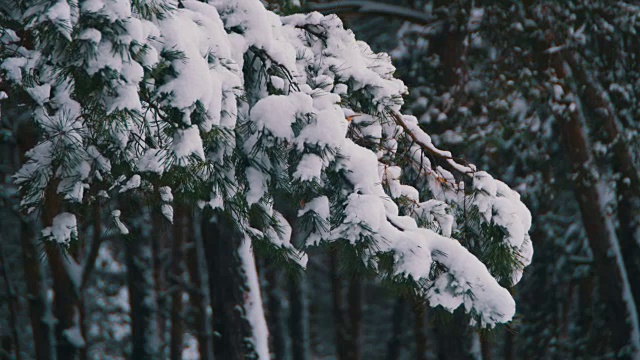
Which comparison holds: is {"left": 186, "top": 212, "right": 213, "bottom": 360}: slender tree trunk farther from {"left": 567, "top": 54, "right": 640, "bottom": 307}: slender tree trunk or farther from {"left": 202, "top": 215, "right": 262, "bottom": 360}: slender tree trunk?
{"left": 567, "top": 54, "right": 640, "bottom": 307}: slender tree trunk

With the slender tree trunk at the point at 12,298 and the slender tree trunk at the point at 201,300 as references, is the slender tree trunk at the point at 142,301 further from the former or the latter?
the slender tree trunk at the point at 201,300

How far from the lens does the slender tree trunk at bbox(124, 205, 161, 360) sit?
10906mm

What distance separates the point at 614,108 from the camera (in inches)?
392

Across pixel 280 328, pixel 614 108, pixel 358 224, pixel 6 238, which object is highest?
pixel 6 238

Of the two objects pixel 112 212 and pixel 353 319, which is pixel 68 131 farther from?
pixel 353 319

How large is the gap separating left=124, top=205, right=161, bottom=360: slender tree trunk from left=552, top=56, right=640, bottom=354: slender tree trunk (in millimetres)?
6043

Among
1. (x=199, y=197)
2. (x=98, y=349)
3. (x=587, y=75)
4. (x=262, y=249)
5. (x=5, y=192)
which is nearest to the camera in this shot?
(x=199, y=197)

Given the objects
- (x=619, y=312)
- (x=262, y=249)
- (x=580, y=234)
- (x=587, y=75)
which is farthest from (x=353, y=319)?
(x=262, y=249)

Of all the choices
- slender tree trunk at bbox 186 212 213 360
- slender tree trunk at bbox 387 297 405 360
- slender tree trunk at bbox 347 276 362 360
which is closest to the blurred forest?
slender tree trunk at bbox 186 212 213 360

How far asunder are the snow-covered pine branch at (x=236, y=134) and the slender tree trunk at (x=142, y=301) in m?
6.78

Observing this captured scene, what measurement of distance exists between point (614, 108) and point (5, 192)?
8.78 meters

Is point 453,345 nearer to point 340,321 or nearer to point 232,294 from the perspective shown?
point 232,294

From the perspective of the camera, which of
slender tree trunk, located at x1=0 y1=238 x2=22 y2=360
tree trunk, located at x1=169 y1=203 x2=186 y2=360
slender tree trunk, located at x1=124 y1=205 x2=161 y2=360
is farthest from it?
tree trunk, located at x1=169 y1=203 x2=186 y2=360

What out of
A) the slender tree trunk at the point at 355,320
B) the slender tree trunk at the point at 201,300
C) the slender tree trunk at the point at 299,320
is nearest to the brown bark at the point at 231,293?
the slender tree trunk at the point at 201,300
